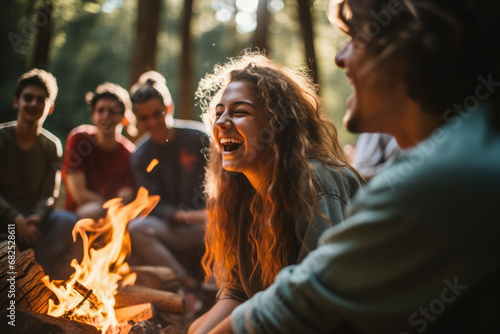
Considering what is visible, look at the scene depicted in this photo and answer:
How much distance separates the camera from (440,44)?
1.25 m

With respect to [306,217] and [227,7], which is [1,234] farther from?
[227,7]

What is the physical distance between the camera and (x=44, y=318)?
225cm

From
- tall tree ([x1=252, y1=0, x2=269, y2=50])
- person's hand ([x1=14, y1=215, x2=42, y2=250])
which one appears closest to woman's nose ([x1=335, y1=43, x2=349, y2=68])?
person's hand ([x1=14, y1=215, x2=42, y2=250])

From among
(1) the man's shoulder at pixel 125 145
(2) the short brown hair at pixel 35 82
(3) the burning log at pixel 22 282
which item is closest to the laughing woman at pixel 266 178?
(3) the burning log at pixel 22 282

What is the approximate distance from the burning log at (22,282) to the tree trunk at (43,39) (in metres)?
4.28

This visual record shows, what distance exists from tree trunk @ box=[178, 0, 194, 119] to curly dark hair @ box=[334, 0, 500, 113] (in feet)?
35.3

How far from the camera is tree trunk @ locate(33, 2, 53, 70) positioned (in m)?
6.17

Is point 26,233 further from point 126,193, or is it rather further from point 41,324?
point 41,324

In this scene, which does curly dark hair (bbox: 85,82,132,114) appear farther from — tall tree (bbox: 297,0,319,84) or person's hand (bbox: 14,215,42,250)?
tall tree (bbox: 297,0,319,84)

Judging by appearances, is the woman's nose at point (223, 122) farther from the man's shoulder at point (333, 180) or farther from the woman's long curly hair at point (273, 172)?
the man's shoulder at point (333, 180)

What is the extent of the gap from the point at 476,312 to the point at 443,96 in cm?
67

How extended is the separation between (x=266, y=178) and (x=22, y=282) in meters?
1.81

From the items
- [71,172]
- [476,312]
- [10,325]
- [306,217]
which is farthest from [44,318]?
[71,172]

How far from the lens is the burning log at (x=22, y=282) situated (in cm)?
257
